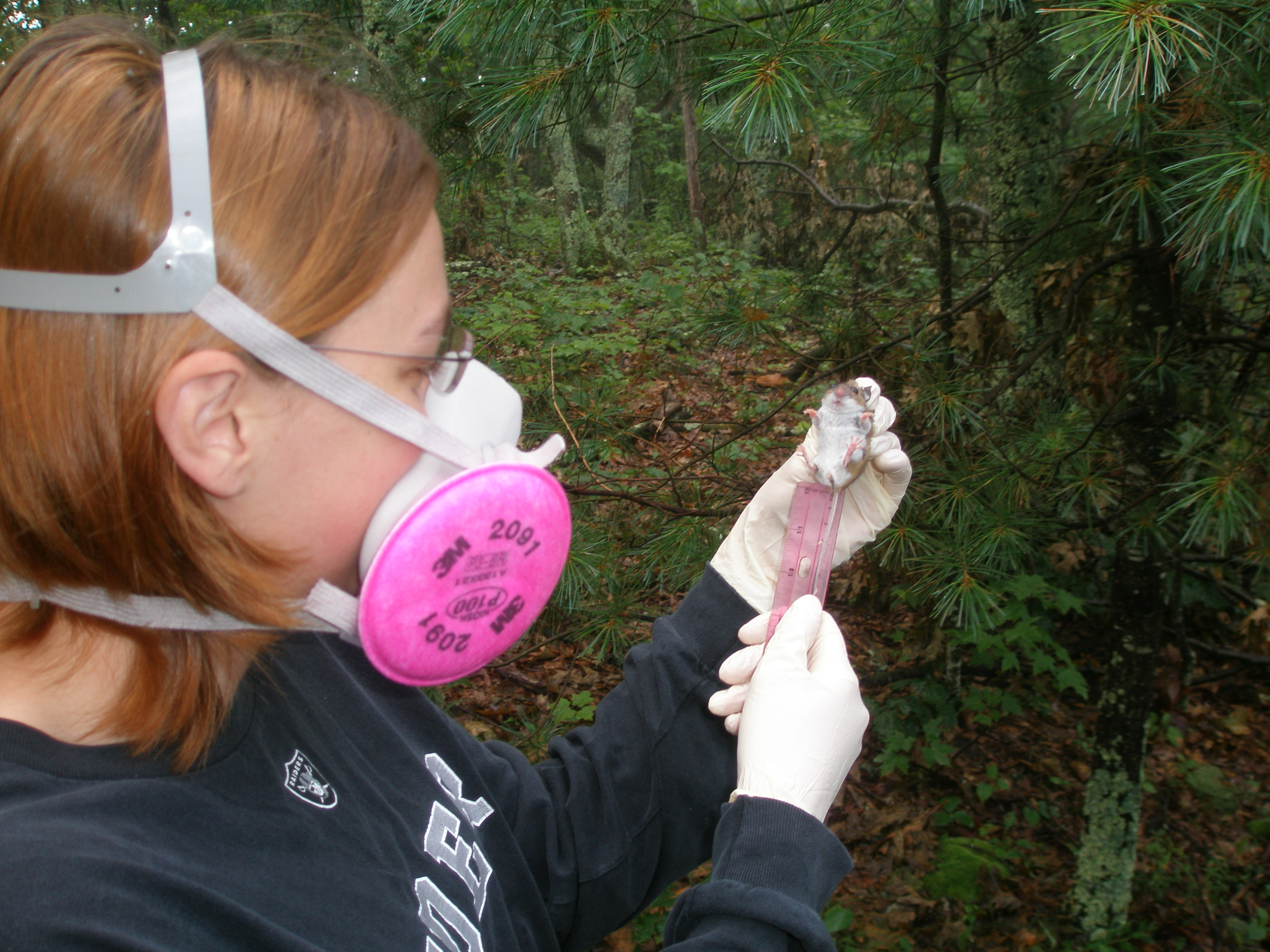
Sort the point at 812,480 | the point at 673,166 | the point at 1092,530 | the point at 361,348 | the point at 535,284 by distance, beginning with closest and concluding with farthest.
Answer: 1. the point at 361,348
2. the point at 812,480
3. the point at 1092,530
4. the point at 535,284
5. the point at 673,166

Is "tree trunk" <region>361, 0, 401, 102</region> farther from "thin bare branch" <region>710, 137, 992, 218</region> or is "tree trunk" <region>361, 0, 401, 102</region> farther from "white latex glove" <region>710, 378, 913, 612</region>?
"white latex glove" <region>710, 378, 913, 612</region>

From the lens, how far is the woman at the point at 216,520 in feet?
2.49

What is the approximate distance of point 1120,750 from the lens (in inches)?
109

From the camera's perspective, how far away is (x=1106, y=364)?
2309 mm

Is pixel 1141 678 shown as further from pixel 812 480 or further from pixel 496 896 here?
pixel 496 896

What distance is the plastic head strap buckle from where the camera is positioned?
0.77m

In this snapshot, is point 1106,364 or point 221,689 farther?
point 1106,364

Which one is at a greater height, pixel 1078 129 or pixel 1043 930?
pixel 1078 129

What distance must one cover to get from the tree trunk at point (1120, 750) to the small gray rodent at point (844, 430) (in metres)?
1.47

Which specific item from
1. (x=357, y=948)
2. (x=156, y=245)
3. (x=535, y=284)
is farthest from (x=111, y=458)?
(x=535, y=284)

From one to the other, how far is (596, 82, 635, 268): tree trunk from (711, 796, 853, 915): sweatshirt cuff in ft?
27.0

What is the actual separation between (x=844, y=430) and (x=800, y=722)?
55 cm

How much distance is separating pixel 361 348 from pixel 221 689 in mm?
436

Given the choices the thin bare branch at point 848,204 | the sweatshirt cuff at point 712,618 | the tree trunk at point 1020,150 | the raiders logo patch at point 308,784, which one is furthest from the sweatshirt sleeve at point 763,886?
the thin bare branch at point 848,204
